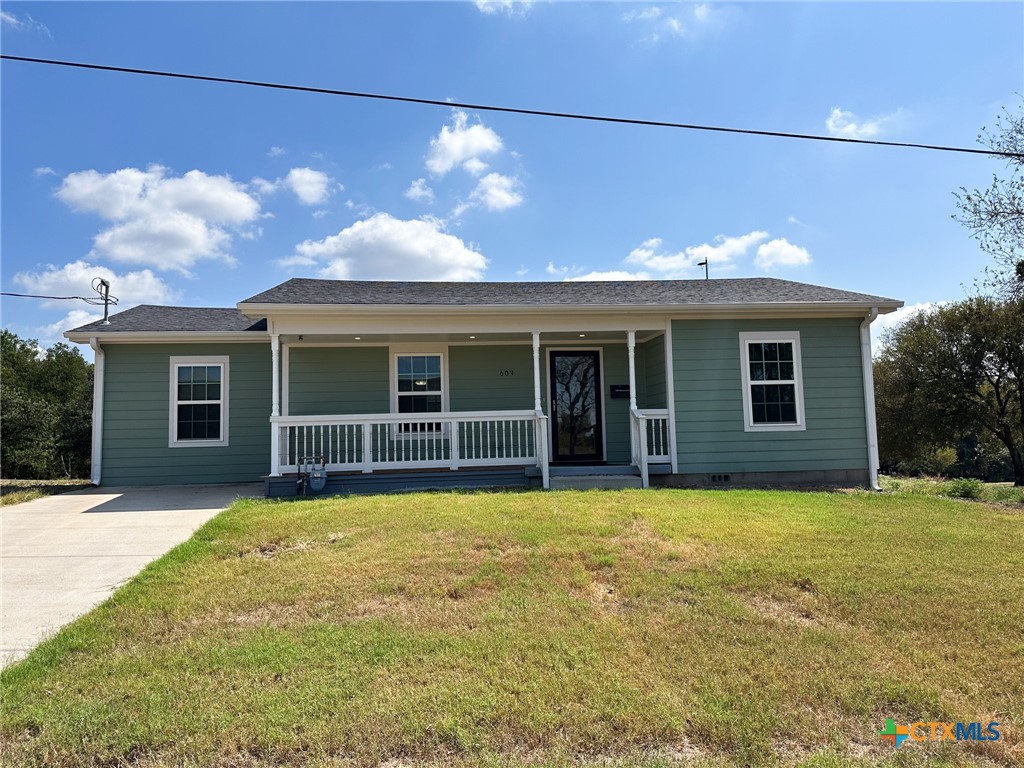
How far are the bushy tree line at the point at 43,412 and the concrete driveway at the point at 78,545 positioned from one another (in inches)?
508

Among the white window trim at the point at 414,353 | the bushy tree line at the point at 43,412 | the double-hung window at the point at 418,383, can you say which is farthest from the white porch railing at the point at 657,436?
the bushy tree line at the point at 43,412

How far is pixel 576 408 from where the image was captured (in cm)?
1078

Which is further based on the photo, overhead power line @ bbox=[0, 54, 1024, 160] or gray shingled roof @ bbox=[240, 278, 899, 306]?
gray shingled roof @ bbox=[240, 278, 899, 306]

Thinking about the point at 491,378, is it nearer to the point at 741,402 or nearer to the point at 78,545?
the point at 741,402

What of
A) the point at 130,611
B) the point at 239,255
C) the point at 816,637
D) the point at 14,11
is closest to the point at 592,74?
the point at 14,11

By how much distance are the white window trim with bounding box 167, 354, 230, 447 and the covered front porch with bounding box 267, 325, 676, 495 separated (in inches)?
46.8

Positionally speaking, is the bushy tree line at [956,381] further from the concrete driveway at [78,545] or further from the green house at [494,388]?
the concrete driveway at [78,545]

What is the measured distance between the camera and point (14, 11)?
588 cm

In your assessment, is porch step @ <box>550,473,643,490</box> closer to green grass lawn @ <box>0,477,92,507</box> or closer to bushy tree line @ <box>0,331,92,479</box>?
green grass lawn @ <box>0,477,92,507</box>

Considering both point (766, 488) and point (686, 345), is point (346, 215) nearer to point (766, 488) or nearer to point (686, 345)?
point (686, 345)

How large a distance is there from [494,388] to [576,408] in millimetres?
1604

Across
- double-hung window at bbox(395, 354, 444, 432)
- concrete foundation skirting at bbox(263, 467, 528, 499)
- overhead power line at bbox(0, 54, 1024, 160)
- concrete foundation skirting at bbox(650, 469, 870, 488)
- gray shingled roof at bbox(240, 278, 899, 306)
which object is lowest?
concrete foundation skirting at bbox(650, 469, 870, 488)

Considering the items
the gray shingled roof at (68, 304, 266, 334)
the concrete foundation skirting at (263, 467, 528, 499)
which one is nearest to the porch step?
the concrete foundation skirting at (263, 467, 528, 499)

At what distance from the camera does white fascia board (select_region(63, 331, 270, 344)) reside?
985 cm
